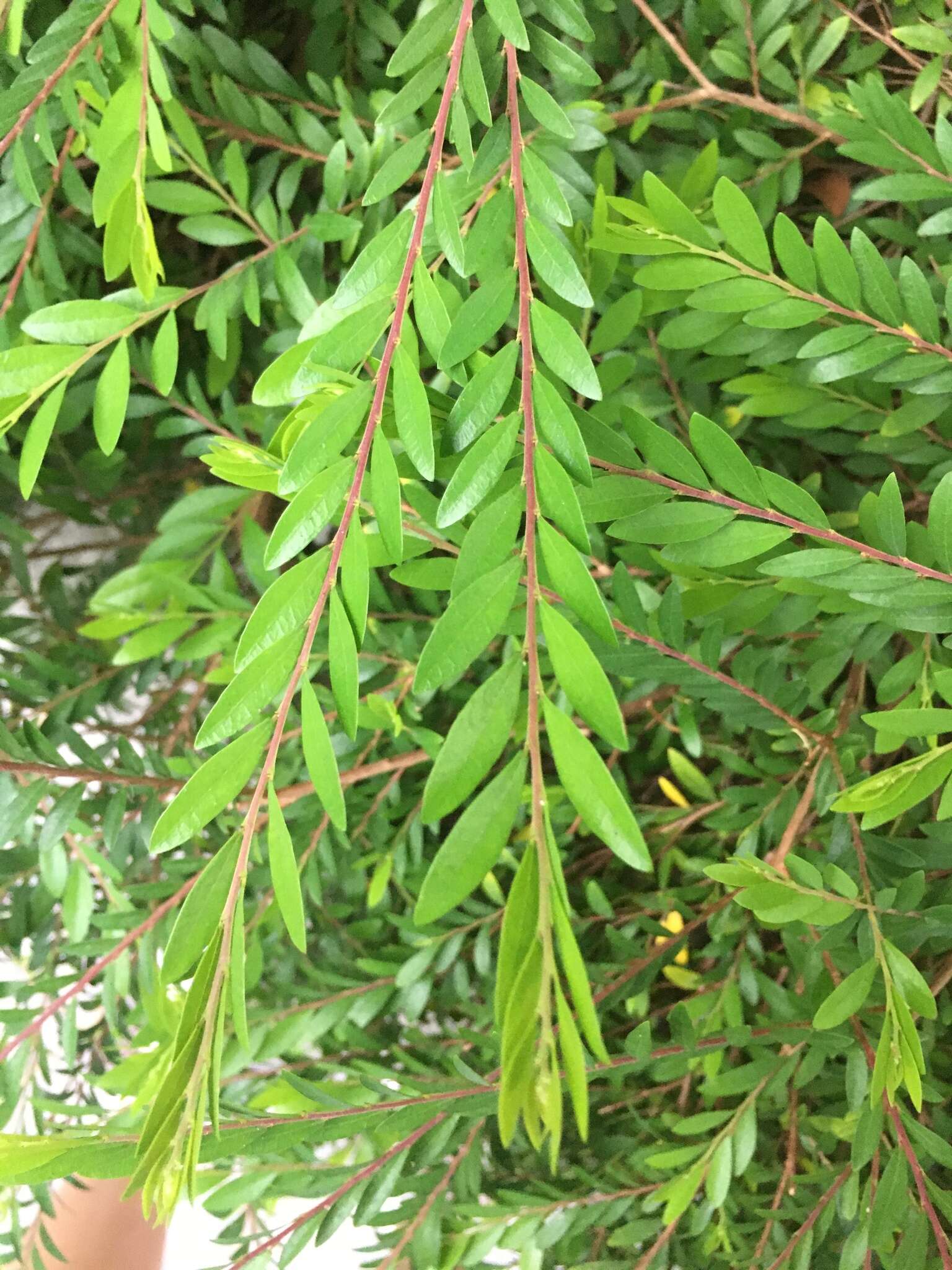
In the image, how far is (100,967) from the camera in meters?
0.68

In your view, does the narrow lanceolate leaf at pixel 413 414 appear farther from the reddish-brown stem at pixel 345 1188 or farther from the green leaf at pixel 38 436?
the reddish-brown stem at pixel 345 1188

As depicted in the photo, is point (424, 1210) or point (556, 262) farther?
point (424, 1210)

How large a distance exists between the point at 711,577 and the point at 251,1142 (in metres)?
0.44

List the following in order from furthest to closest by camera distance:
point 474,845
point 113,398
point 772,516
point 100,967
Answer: point 100,967, point 113,398, point 772,516, point 474,845

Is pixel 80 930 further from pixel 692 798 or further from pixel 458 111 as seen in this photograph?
pixel 458 111

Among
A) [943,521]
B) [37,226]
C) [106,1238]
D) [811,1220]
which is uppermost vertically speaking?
[37,226]

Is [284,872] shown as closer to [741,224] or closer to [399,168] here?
[399,168]

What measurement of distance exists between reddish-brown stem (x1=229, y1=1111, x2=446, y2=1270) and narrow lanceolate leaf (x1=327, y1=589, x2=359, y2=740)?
374 mm

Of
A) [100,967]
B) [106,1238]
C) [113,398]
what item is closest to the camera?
[113,398]

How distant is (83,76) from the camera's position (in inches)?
21.6

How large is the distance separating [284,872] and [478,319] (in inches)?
10.3

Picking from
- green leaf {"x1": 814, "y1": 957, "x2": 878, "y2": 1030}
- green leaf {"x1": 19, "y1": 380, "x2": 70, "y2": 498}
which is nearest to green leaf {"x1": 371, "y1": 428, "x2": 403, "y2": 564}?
green leaf {"x1": 19, "y1": 380, "x2": 70, "y2": 498}

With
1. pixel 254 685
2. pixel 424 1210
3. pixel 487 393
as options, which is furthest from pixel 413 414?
pixel 424 1210

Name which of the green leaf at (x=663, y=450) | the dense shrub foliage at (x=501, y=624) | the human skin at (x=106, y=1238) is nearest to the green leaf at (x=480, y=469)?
the dense shrub foliage at (x=501, y=624)
